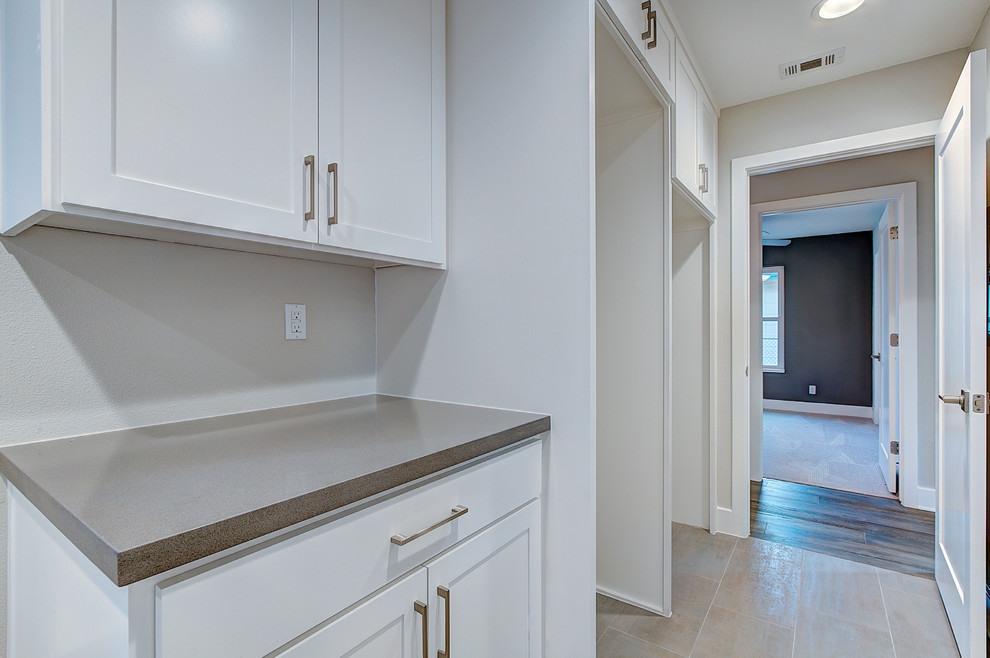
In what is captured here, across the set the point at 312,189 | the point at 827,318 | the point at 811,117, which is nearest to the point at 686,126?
the point at 811,117

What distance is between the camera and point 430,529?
914mm

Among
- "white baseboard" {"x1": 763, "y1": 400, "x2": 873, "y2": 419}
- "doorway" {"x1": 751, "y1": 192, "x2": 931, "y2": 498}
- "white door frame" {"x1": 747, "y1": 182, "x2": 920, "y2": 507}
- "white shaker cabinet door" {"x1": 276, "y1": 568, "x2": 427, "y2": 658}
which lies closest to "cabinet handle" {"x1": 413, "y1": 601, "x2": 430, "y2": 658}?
"white shaker cabinet door" {"x1": 276, "y1": 568, "x2": 427, "y2": 658}

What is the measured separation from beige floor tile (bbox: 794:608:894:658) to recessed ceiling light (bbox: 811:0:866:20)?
2447 mm

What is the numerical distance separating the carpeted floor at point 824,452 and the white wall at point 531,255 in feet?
10.3

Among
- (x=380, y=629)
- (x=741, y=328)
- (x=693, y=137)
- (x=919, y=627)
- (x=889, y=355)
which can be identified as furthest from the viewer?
(x=889, y=355)

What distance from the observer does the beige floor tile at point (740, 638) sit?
172 centimetres

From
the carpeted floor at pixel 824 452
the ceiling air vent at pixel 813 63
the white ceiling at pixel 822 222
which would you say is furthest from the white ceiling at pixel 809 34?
the carpeted floor at pixel 824 452

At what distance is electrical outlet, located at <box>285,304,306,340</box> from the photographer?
1438 mm

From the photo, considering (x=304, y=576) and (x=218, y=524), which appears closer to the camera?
(x=218, y=524)

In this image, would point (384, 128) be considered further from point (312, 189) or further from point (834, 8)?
point (834, 8)

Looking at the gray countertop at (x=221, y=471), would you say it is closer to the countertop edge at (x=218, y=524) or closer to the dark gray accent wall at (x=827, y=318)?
the countertop edge at (x=218, y=524)

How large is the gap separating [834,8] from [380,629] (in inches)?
104

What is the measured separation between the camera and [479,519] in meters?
1.07

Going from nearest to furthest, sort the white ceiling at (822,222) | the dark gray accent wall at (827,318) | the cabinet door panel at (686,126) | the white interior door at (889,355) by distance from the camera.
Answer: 1. the cabinet door panel at (686,126)
2. the white interior door at (889,355)
3. the white ceiling at (822,222)
4. the dark gray accent wall at (827,318)
